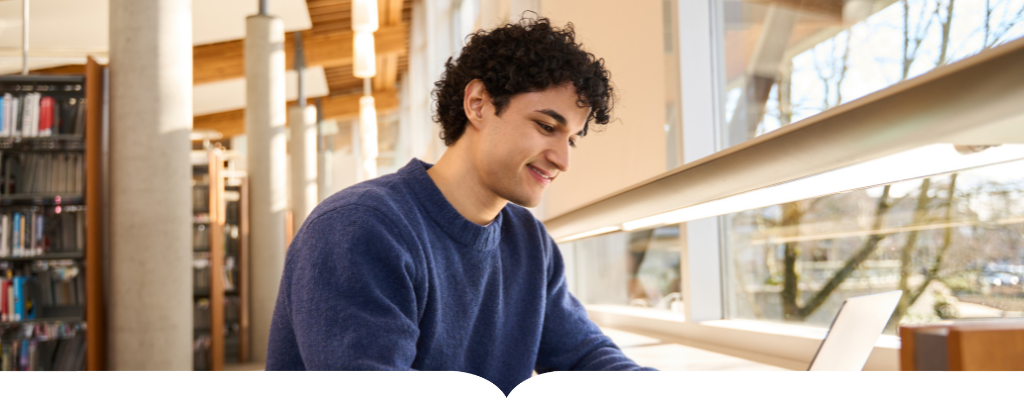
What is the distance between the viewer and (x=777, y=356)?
73.4 inches

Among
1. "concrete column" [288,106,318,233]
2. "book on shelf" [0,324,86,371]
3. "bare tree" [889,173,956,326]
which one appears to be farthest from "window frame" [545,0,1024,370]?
"concrete column" [288,106,318,233]

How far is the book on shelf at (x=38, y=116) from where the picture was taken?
399 cm

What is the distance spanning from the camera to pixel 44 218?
13.3ft

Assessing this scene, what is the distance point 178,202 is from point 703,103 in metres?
2.85

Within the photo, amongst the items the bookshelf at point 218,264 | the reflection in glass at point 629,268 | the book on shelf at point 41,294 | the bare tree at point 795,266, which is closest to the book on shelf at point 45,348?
the book on shelf at point 41,294

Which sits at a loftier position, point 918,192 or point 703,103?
point 703,103

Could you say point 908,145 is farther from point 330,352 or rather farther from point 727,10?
point 727,10

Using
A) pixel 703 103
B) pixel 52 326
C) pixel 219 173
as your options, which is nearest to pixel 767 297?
pixel 703 103

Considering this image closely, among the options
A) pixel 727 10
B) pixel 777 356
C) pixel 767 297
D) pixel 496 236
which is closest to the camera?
pixel 496 236

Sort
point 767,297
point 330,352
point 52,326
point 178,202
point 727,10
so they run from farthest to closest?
point 52,326, point 178,202, point 727,10, point 767,297, point 330,352

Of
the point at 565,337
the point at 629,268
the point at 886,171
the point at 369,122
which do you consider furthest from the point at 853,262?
the point at 369,122

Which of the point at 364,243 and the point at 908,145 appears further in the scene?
the point at 364,243

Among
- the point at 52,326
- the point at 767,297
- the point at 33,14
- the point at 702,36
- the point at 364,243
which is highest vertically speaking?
the point at 33,14

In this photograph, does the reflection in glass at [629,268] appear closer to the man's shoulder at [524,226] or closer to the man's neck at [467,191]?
the man's shoulder at [524,226]
